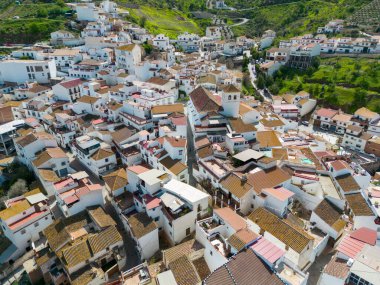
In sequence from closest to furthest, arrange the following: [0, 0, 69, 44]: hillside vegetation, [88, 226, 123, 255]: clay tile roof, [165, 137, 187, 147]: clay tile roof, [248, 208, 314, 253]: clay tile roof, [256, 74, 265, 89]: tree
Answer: [248, 208, 314, 253]: clay tile roof < [88, 226, 123, 255]: clay tile roof < [165, 137, 187, 147]: clay tile roof < [256, 74, 265, 89]: tree < [0, 0, 69, 44]: hillside vegetation

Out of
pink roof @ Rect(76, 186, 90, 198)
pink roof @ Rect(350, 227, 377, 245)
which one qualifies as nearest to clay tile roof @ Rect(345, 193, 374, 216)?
pink roof @ Rect(350, 227, 377, 245)

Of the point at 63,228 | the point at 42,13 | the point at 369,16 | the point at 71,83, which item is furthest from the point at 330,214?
the point at 42,13

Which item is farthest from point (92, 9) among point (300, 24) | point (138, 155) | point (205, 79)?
point (300, 24)

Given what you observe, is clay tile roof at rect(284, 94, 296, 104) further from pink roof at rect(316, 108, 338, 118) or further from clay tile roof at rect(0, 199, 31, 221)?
clay tile roof at rect(0, 199, 31, 221)

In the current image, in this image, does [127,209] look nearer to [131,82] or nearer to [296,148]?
[296,148]

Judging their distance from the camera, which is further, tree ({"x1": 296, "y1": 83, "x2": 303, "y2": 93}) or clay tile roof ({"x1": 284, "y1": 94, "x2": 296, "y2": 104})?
tree ({"x1": 296, "y1": 83, "x2": 303, "y2": 93})

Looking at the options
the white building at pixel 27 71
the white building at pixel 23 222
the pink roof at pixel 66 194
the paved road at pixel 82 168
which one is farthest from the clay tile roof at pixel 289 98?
the white building at pixel 27 71

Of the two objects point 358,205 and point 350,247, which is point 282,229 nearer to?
point 350,247

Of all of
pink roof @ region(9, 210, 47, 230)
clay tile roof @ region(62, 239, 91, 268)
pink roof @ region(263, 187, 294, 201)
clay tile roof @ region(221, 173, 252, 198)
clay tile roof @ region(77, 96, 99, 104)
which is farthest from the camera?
clay tile roof @ region(77, 96, 99, 104)
